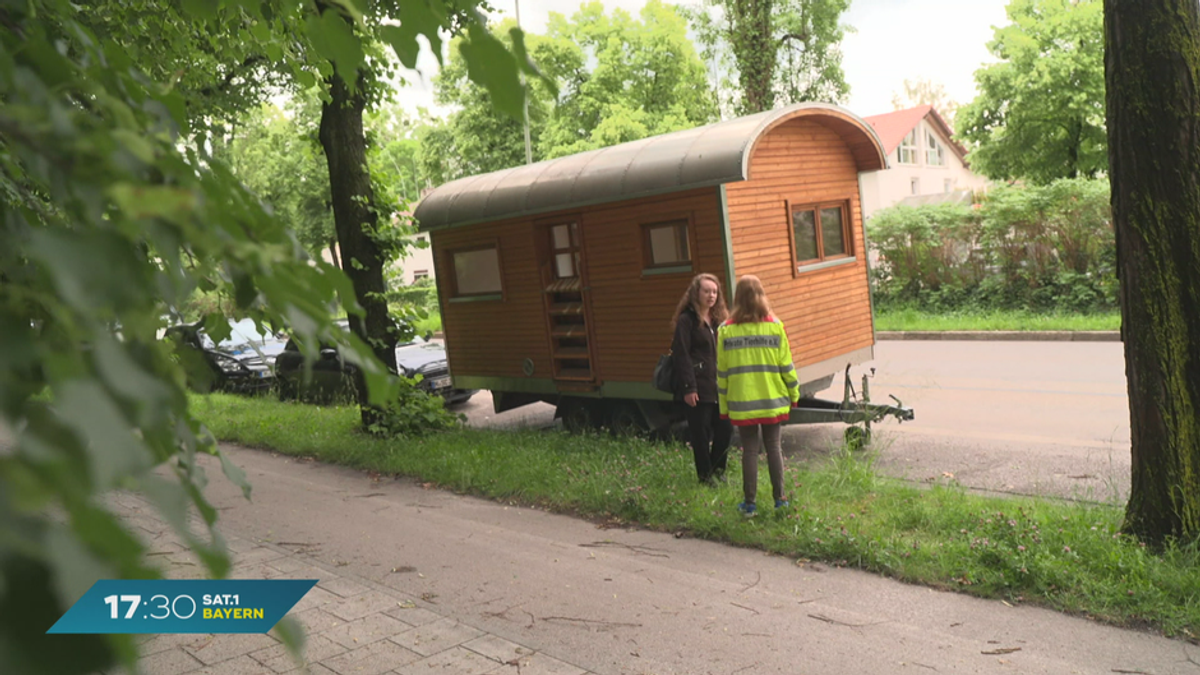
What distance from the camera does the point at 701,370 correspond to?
28.3 ft

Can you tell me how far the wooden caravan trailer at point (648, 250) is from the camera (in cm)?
1007

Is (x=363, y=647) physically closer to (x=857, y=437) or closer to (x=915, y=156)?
(x=857, y=437)

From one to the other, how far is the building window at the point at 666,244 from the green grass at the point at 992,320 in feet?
34.0

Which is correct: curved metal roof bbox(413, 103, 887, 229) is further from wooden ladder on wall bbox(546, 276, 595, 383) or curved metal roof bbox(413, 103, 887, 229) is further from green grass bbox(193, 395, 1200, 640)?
green grass bbox(193, 395, 1200, 640)

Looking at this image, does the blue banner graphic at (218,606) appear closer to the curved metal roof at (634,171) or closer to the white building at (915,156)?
the curved metal roof at (634,171)

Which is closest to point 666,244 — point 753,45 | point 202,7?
point 202,7

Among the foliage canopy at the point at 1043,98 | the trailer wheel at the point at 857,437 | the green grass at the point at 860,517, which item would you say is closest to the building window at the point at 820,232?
the trailer wheel at the point at 857,437

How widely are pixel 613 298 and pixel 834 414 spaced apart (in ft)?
9.10

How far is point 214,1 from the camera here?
1650 mm

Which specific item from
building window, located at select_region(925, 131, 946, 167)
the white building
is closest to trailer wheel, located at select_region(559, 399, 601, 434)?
the white building

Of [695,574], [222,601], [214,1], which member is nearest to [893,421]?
[695,574]

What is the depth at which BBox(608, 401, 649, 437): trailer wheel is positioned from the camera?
436 inches

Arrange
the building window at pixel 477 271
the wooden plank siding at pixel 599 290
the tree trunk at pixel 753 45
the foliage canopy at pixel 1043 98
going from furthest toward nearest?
the foliage canopy at pixel 1043 98, the tree trunk at pixel 753 45, the building window at pixel 477 271, the wooden plank siding at pixel 599 290

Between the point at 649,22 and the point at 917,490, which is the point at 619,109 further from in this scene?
the point at 917,490
